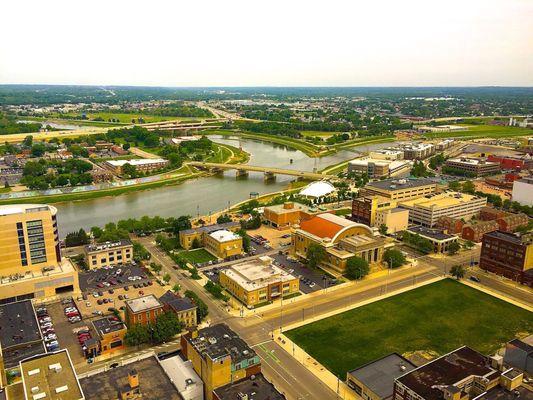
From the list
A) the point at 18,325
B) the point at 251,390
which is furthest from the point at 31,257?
the point at 251,390

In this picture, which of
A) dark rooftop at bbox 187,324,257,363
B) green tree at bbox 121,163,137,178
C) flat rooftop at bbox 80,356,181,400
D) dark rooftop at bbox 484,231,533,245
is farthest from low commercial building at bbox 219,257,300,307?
green tree at bbox 121,163,137,178

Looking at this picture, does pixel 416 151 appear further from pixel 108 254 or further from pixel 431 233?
pixel 108 254

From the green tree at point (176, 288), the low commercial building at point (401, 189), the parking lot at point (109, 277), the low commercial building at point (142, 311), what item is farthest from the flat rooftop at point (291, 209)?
the low commercial building at point (142, 311)

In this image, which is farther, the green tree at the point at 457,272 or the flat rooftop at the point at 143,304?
the green tree at the point at 457,272

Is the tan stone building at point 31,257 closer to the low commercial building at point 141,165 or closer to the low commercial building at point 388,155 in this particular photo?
the low commercial building at point 141,165

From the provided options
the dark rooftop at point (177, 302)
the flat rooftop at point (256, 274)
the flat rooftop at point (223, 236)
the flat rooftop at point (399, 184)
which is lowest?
the flat rooftop at point (256, 274)

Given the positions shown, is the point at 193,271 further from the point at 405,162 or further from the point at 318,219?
the point at 405,162

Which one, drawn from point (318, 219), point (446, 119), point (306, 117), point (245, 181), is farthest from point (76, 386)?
point (446, 119)
